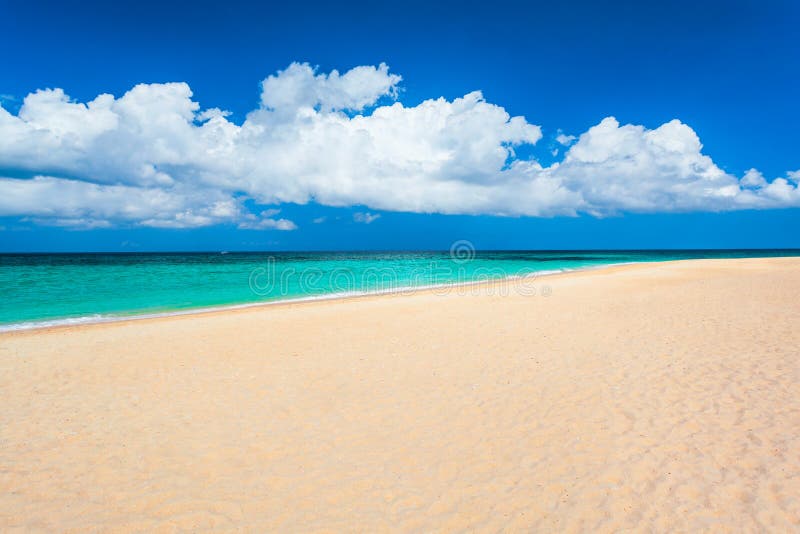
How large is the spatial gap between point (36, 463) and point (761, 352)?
13328 mm

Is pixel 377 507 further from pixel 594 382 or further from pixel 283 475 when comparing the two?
pixel 594 382

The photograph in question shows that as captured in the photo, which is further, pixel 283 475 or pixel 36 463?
pixel 36 463

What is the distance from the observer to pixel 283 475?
4.61 meters

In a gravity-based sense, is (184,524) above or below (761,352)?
below

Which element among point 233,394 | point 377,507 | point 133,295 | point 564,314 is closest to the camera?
point 377,507

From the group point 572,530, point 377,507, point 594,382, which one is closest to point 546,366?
point 594,382

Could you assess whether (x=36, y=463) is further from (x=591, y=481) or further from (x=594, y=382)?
(x=594, y=382)

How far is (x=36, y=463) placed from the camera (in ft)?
16.2

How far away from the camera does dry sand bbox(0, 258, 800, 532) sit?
13.1 ft

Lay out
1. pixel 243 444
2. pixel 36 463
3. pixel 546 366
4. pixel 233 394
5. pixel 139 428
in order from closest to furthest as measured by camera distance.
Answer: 1. pixel 36 463
2. pixel 243 444
3. pixel 139 428
4. pixel 233 394
5. pixel 546 366

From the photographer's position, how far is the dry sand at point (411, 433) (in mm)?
4000

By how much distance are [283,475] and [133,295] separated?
962 inches

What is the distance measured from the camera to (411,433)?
18.2ft

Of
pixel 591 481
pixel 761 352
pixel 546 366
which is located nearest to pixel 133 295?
pixel 546 366
